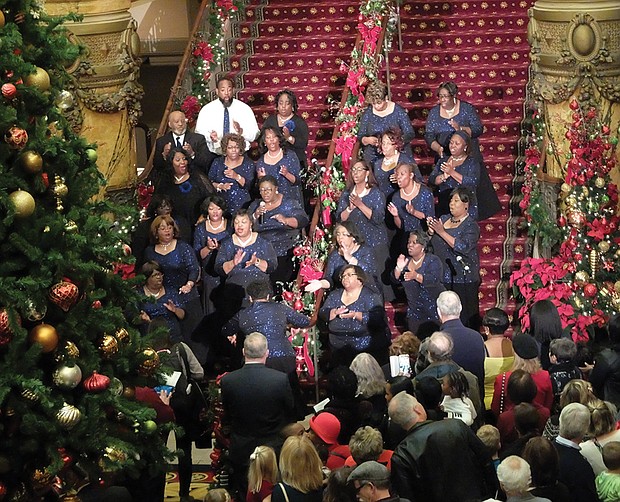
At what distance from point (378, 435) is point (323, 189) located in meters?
6.28

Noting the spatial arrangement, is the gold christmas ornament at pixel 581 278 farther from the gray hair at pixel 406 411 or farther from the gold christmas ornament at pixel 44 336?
the gold christmas ornament at pixel 44 336

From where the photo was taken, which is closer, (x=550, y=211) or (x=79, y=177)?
(x=79, y=177)

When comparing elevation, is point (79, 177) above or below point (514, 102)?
above

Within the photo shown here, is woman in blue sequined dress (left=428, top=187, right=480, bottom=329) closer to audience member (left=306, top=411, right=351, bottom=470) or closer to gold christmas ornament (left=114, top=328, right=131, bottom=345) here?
audience member (left=306, top=411, right=351, bottom=470)

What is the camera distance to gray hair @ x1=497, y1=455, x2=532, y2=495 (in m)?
8.69

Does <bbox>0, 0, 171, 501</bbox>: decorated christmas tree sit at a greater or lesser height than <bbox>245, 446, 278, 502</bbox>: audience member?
greater

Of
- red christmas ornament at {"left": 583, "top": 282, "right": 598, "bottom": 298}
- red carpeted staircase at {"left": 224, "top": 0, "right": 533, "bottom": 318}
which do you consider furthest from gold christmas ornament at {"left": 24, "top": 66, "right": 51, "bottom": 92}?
red carpeted staircase at {"left": 224, "top": 0, "right": 533, "bottom": 318}

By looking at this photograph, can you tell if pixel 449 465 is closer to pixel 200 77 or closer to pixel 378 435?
pixel 378 435

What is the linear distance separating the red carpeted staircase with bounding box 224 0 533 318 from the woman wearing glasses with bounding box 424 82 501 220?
0.56 meters

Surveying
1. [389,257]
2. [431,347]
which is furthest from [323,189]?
[431,347]

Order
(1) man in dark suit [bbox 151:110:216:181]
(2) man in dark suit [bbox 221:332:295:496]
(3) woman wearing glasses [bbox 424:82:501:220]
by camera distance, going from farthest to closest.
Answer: (1) man in dark suit [bbox 151:110:216:181]
(3) woman wearing glasses [bbox 424:82:501:220]
(2) man in dark suit [bbox 221:332:295:496]

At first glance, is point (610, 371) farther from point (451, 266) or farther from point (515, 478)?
point (451, 266)

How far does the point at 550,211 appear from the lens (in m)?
15.6

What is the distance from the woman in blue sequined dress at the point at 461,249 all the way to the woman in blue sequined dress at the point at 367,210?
1.51 feet
